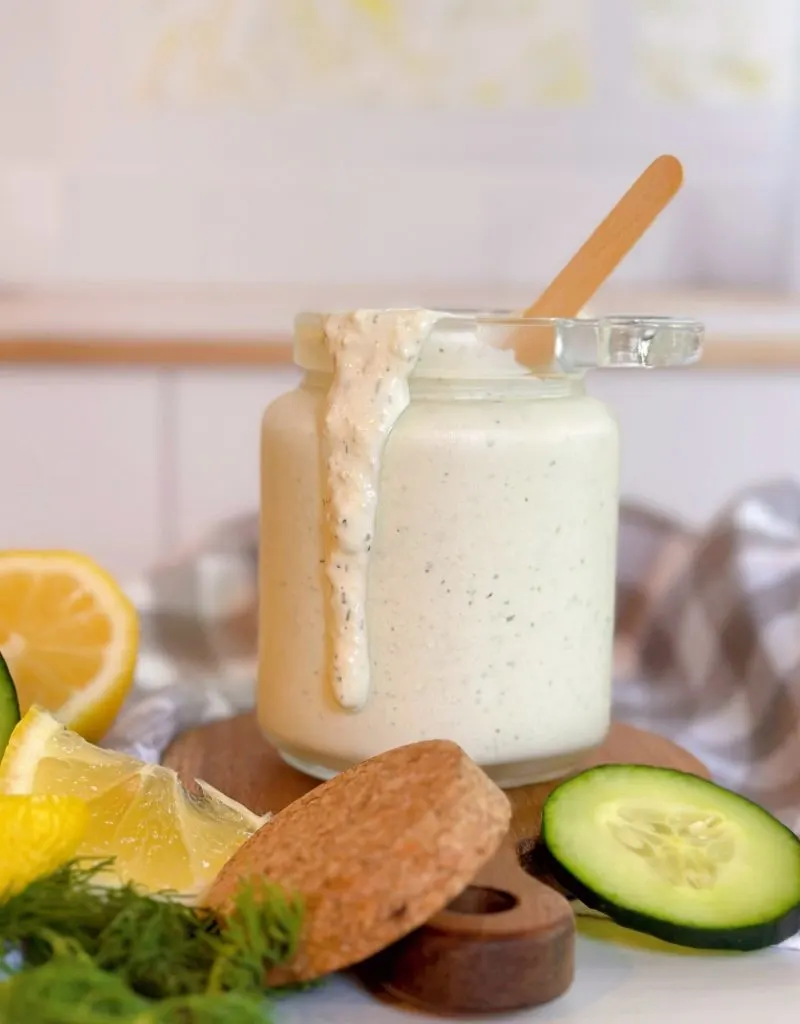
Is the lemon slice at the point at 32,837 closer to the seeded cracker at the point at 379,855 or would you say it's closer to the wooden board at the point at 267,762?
the seeded cracker at the point at 379,855

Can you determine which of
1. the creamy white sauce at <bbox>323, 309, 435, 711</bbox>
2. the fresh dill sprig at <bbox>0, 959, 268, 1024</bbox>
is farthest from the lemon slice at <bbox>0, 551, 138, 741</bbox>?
the fresh dill sprig at <bbox>0, 959, 268, 1024</bbox>

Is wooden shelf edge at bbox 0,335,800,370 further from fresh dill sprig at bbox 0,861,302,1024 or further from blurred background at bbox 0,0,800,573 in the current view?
fresh dill sprig at bbox 0,861,302,1024

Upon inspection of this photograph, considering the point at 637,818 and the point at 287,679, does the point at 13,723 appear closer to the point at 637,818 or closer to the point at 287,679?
the point at 287,679

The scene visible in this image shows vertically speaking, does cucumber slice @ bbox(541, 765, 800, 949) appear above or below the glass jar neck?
below

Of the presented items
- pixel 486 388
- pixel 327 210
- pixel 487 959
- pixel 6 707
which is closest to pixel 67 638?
pixel 6 707

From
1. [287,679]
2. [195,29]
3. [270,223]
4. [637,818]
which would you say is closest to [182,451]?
[270,223]
